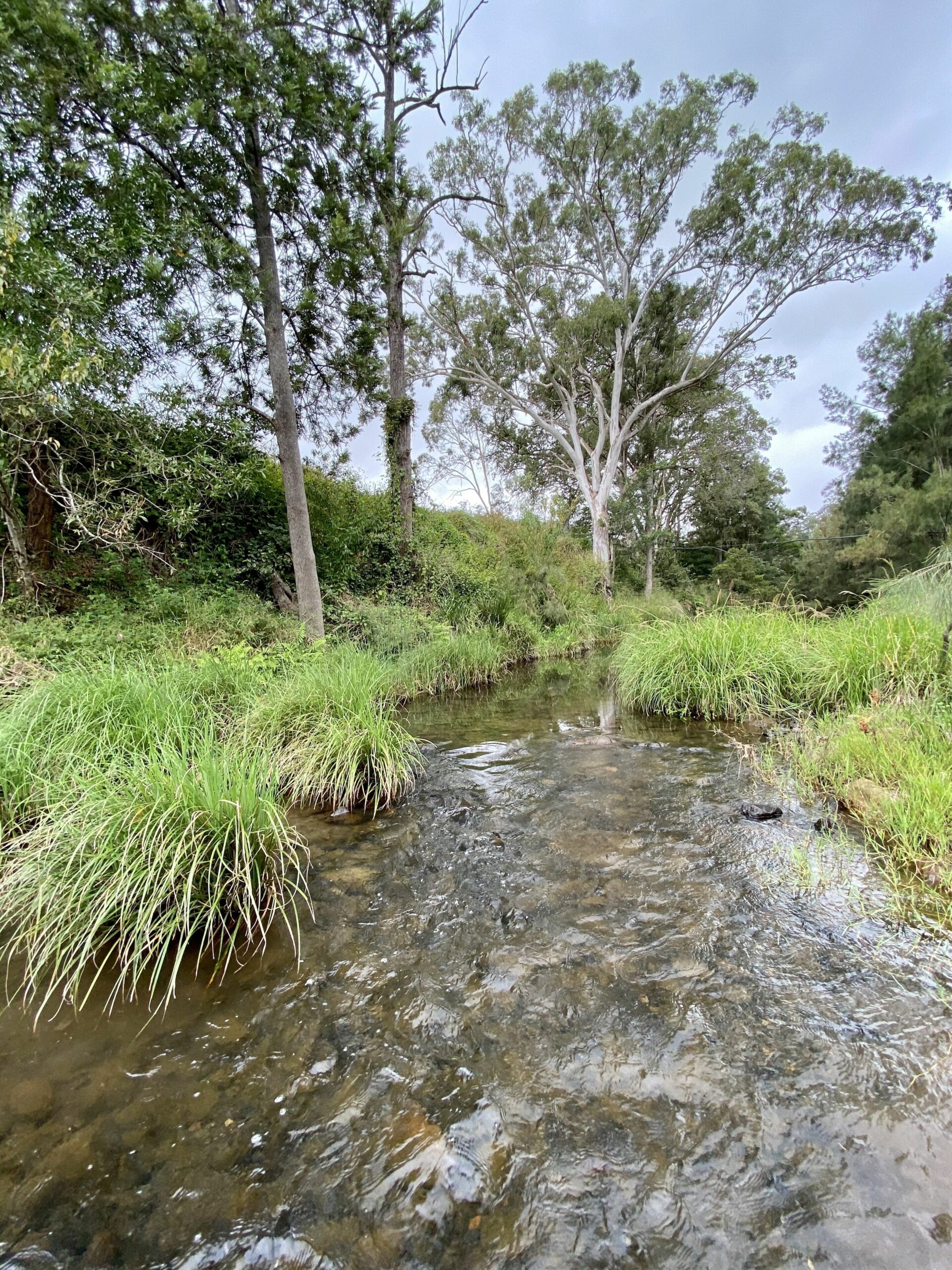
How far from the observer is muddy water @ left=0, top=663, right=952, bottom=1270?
1.19 meters

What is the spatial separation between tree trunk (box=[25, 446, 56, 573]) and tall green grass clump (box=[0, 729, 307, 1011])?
16.3 ft

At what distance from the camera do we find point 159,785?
7.13ft

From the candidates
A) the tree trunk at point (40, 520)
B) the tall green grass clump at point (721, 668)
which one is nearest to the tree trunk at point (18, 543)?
the tree trunk at point (40, 520)

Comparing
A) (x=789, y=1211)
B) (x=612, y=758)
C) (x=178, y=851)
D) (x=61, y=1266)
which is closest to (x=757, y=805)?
(x=612, y=758)

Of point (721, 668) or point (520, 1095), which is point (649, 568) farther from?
point (520, 1095)

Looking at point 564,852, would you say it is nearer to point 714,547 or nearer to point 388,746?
point 388,746

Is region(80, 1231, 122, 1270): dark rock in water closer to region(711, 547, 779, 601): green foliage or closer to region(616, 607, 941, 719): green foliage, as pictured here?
region(616, 607, 941, 719): green foliage

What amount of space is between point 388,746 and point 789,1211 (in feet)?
9.90

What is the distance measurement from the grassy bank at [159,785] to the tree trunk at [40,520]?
42.7 inches

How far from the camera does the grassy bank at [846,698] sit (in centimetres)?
253

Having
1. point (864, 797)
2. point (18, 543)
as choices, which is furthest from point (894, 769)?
point (18, 543)

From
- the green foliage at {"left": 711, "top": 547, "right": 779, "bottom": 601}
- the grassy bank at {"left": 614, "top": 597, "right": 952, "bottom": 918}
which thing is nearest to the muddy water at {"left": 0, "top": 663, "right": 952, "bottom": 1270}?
the grassy bank at {"left": 614, "top": 597, "right": 952, "bottom": 918}

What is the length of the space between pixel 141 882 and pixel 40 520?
6.06 metres

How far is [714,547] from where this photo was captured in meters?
24.7
